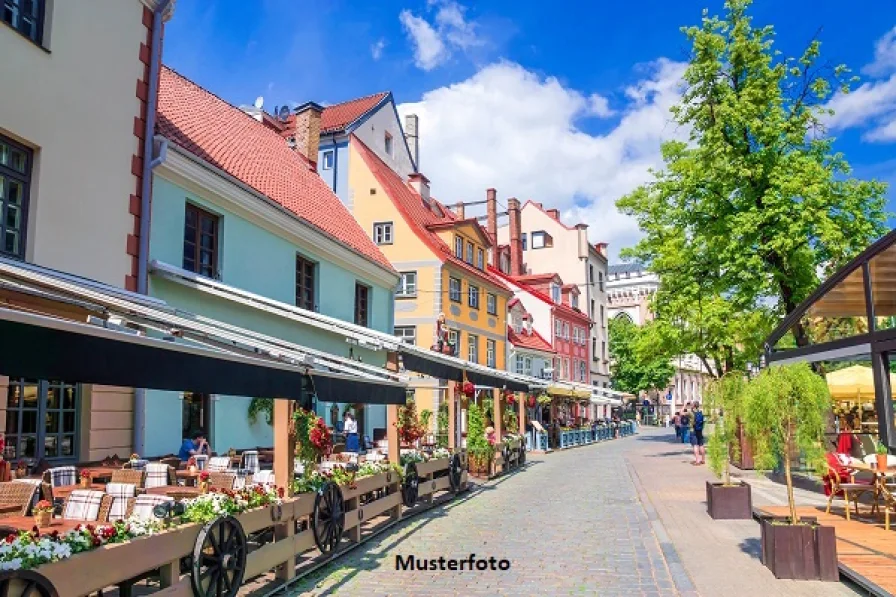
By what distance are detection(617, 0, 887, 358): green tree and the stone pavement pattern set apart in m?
7.72

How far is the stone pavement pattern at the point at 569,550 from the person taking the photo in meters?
7.60

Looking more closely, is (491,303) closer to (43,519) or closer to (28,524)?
(28,524)

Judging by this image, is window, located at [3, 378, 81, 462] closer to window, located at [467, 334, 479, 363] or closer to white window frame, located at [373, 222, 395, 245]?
white window frame, located at [373, 222, 395, 245]

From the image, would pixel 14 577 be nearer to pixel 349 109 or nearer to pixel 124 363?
pixel 124 363

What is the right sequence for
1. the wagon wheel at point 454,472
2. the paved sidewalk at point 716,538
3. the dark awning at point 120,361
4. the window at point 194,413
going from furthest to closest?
the wagon wheel at point 454,472, the window at point 194,413, the paved sidewalk at point 716,538, the dark awning at point 120,361

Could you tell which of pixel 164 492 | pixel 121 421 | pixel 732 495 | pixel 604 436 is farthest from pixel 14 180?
pixel 604 436

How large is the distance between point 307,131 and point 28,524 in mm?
19805

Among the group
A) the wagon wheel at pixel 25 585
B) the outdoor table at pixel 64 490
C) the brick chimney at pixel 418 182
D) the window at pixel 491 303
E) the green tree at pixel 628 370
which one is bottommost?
the wagon wheel at pixel 25 585

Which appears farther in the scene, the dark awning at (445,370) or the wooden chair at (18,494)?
the dark awning at (445,370)

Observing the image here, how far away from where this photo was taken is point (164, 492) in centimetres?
817

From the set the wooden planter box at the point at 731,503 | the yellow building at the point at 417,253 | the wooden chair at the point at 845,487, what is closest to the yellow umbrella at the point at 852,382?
the wooden chair at the point at 845,487

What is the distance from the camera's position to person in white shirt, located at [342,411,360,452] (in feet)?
57.3

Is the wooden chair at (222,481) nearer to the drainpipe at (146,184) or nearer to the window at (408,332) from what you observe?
the drainpipe at (146,184)

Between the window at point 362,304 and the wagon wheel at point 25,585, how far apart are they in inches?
651
